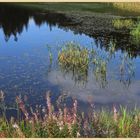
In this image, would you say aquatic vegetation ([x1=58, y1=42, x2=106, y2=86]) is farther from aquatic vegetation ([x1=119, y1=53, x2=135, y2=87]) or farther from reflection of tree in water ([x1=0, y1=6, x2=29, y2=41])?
reflection of tree in water ([x1=0, y1=6, x2=29, y2=41])

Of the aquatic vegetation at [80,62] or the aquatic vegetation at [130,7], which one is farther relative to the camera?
the aquatic vegetation at [130,7]

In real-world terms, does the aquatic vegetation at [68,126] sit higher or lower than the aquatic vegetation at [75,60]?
higher

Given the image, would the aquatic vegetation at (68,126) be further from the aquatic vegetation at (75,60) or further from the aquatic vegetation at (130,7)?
the aquatic vegetation at (130,7)

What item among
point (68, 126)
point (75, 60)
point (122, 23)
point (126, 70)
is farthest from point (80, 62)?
point (122, 23)

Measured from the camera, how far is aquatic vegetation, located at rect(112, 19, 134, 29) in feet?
82.3

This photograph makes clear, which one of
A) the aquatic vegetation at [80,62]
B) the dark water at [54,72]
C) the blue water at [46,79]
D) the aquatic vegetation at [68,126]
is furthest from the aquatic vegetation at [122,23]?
the aquatic vegetation at [68,126]

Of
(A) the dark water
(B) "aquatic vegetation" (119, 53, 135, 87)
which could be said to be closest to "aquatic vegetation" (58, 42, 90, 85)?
(A) the dark water

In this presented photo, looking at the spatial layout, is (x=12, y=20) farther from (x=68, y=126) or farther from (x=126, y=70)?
(x=68, y=126)

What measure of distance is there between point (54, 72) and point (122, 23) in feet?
37.0

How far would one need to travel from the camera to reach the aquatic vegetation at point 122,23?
25089 millimetres

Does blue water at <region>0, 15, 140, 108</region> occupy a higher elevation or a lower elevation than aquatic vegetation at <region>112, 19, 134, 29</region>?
higher

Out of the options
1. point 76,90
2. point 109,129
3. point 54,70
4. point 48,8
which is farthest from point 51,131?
point 48,8

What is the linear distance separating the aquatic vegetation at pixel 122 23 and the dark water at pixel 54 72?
2783 millimetres

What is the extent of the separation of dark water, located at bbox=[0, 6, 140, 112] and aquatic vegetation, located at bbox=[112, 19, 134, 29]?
110 inches
